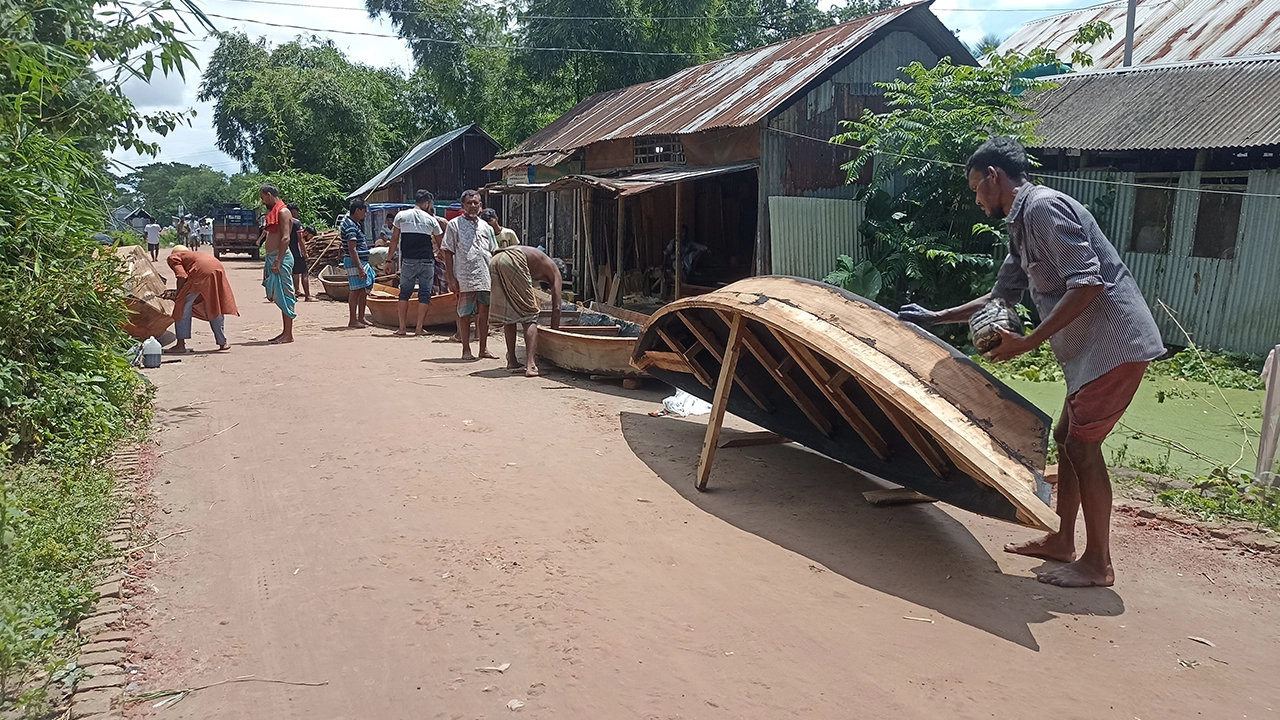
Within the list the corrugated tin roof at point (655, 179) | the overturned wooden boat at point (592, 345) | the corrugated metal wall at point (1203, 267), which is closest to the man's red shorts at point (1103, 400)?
the overturned wooden boat at point (592, 345)

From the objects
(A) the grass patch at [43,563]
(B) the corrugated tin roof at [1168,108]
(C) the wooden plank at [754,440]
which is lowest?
(C) the wooden plank at [754,440]

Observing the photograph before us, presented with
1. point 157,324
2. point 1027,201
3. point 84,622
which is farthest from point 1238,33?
point 84,622

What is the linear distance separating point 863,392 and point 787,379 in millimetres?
561

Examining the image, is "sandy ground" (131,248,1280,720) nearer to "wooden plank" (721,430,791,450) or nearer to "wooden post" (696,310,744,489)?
"wooden plank" (721,430,791,450)

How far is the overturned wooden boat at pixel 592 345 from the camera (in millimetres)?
8203

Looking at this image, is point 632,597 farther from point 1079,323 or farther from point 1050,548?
point 1079,323

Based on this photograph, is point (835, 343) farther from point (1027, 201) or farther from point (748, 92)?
point (748, 92)

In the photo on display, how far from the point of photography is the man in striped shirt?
382 centimetres

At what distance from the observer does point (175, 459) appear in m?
5.96

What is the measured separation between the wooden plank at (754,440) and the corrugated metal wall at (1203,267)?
6840 millimetres

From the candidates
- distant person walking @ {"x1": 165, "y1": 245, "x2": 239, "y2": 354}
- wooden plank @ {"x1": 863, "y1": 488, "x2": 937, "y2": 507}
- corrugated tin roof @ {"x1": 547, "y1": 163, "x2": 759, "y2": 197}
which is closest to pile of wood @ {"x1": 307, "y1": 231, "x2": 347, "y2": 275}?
corrugated tin roof @ {"x1": 547, "y1": 163, "x2": 759, "y2": 197}

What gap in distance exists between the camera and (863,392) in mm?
5070

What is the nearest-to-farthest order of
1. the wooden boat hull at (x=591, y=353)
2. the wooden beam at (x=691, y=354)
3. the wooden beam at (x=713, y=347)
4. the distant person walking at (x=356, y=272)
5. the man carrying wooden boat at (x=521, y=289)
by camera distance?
the wooden beam at (x=713, y=347)
the wooden beam at (x=691, y=354)
the wooden boat hull at (x=591, y=353)
the man carrying wooden boat at (x=521, y=289)
the distant person walking at (x=356, y=272)

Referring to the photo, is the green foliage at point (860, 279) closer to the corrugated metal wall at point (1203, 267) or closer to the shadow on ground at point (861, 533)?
the corrugated metal wall at point (1203, 267)
